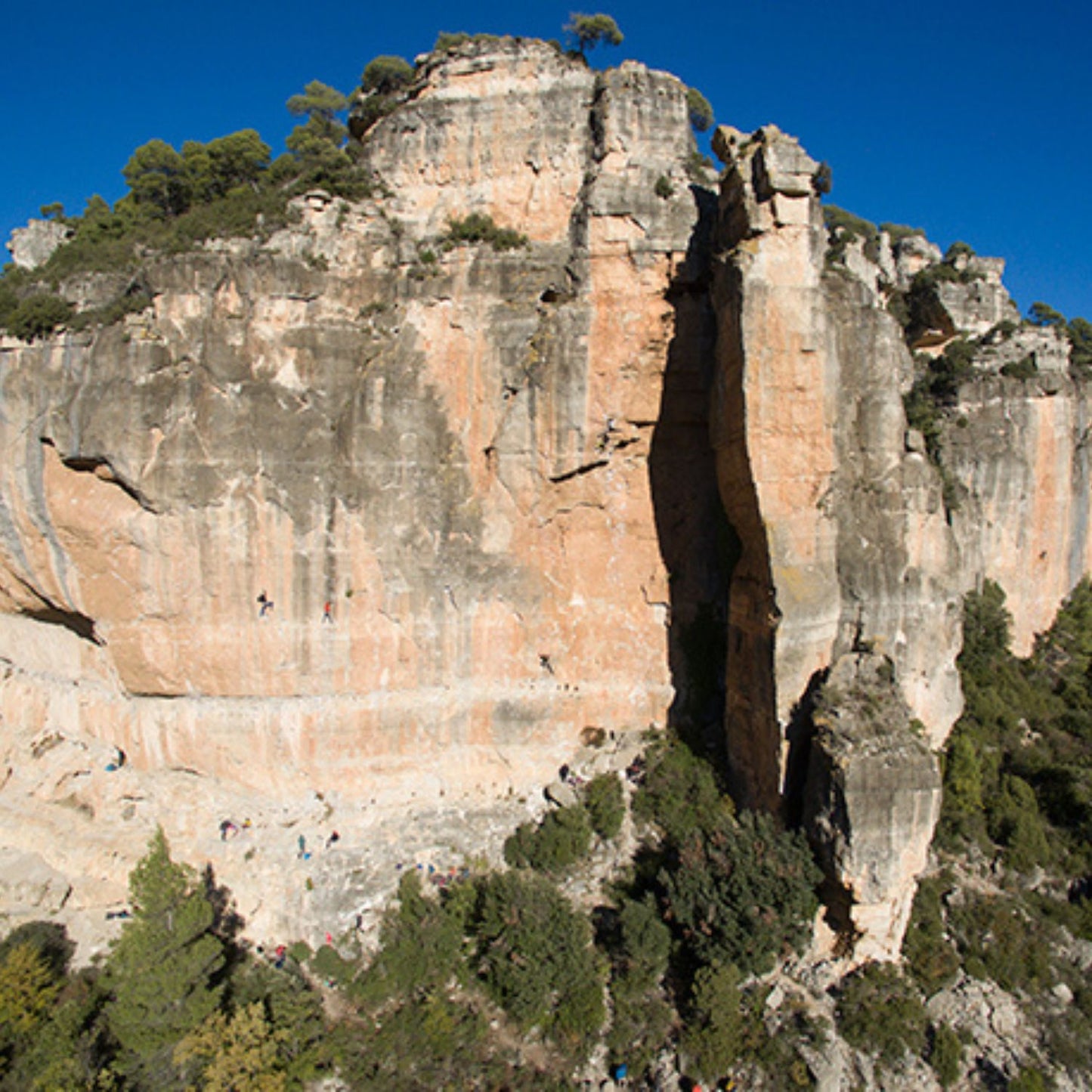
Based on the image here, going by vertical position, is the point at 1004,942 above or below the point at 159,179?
below

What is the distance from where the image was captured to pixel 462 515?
60.5ft

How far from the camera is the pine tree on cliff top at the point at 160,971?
14195 mm

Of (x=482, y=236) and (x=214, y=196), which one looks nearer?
(x=482, y=236)

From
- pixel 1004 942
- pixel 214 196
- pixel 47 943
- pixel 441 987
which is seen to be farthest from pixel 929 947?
pixel 214 196

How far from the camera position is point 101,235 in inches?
899

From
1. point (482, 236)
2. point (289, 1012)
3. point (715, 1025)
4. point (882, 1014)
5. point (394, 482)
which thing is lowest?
point (289, 1012)

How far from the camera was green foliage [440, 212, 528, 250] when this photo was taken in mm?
18266

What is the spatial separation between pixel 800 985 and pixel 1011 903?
17.9 feet

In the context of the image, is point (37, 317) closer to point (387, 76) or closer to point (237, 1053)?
point (387, 76)

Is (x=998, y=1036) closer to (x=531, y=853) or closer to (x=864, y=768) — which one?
(x=864, y=768)

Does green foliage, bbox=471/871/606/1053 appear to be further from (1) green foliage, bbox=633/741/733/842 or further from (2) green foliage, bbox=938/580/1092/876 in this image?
(2) green foliage, bbox=938/580/1092/876

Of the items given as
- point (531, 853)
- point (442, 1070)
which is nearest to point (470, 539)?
point (531, 853)

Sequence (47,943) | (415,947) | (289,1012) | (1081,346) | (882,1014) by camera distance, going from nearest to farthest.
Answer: (882,1014), (289,1012), (415,947), (47,943), (1081,346)

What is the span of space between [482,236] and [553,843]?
1525cm
